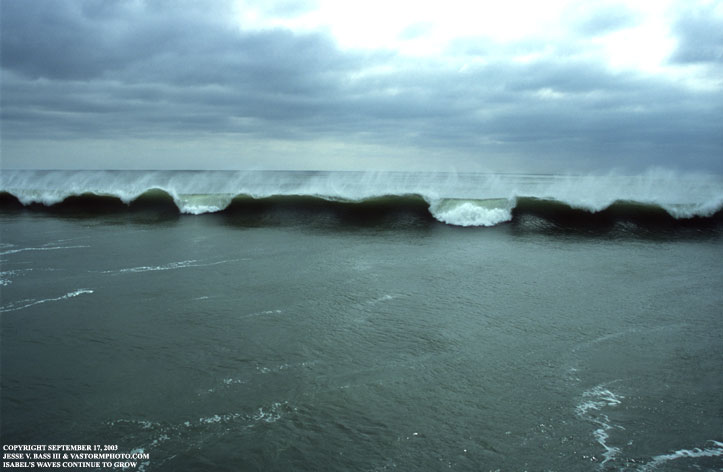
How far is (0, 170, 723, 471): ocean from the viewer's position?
3.08m

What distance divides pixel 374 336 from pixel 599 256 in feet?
23.3

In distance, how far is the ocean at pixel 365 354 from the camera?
10.1 feet

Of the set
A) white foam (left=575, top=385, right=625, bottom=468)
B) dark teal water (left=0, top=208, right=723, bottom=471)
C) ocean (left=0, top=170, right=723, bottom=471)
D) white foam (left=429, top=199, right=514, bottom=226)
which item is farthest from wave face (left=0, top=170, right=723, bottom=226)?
white foam (left=575, top=385, right=625, bottom=468)

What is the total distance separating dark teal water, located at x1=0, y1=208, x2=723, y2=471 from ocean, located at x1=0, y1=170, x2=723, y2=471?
0.02 metres

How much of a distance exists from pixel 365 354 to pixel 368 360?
0.15m

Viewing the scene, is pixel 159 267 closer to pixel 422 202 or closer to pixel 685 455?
pixel 685 455

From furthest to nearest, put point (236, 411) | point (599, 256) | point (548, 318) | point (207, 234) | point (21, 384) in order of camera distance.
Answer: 1. point (207, 234)
2. point (599, 256)
3. point (548, 318)
4. point (21, 384)
5. point (236, 411)

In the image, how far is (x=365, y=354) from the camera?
459cm

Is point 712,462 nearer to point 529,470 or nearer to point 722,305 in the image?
point 529,470

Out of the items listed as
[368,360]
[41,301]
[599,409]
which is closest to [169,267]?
[41,301]

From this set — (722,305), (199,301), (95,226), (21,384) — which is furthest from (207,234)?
(722,305)

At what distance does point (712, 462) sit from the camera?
2916mm

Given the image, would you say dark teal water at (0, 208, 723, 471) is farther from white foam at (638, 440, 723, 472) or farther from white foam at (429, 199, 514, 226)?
white foam at (429, 199, 514, 226)

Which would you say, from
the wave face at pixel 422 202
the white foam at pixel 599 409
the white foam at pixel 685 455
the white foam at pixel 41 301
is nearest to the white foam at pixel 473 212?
the wave face at pixel 422 202
